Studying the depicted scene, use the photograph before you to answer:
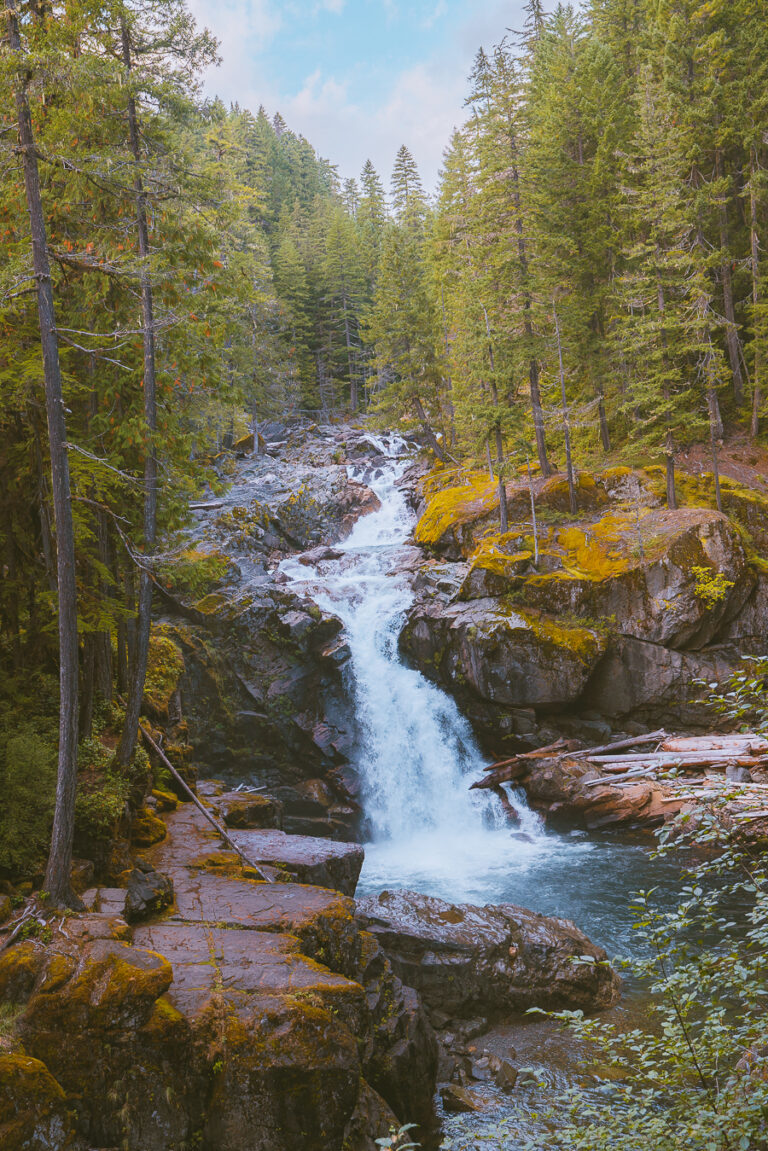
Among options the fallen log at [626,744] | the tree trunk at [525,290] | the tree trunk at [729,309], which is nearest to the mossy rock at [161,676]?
the fallen log at [626,744]

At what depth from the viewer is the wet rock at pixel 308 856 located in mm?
10984

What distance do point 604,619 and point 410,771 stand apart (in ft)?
24.2

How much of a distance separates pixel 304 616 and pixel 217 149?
2593 cm

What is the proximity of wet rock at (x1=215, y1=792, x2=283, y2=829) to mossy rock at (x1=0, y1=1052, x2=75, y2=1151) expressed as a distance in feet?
24.8

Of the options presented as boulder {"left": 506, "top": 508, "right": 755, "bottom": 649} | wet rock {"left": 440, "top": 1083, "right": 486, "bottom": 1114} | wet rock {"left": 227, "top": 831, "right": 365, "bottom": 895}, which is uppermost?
boulder {"left": 506, "top": 508, "right": 755, "bottom": 649}

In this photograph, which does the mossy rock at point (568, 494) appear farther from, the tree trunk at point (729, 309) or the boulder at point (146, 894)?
the boulder at point (146, 894)

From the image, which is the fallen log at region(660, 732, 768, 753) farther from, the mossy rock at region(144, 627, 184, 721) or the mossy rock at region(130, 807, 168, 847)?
the mossy rock at region(130, 807, 168, 847)

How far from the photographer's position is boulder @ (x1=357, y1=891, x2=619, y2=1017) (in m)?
10.2

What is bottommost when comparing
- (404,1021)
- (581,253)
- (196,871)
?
(404,1021)

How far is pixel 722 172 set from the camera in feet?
86.5

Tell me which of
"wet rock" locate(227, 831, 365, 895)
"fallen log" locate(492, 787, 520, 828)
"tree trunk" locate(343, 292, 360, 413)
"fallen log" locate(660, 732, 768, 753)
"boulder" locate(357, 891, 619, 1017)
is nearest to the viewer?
"boulder" locate(357, 891, 619, 1017)

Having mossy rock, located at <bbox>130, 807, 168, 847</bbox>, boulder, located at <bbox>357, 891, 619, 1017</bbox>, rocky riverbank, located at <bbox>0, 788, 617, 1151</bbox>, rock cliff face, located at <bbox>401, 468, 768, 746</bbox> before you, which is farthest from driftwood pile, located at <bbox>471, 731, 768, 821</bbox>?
mossy rock, located at <bbox>130, 807, 168, 847</bbox>

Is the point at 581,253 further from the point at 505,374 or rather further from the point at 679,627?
the point at 679,627

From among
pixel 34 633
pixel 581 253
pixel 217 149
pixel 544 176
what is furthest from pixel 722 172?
pixel 34 633
